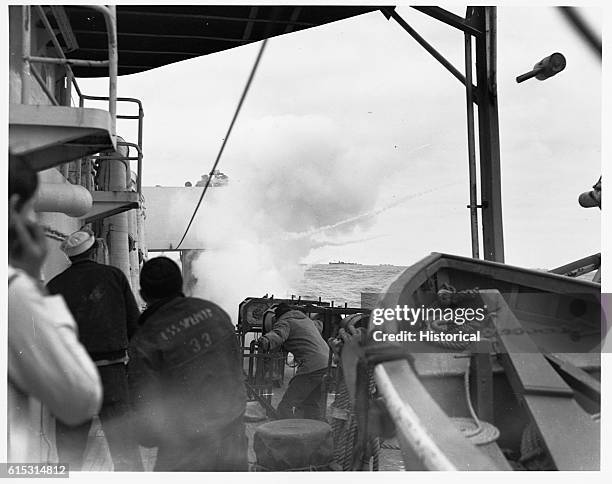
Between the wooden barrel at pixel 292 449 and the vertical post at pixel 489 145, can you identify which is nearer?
the wooden barrel at pixel 292 449

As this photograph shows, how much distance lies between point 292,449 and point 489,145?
2.70 metres

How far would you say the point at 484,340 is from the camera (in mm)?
3016

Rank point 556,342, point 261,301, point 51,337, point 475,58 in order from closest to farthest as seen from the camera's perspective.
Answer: point 51,337 < point 556,342 < point 475,58 < point 261,301

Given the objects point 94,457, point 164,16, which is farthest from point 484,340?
point 164,16

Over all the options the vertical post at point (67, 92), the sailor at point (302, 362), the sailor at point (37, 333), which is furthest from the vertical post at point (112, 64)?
the sailor at point (302, 362)

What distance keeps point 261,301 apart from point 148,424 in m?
3.83

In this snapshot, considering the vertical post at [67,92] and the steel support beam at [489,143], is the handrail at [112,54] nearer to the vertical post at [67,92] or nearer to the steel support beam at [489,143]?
the vertical post at [67,92]

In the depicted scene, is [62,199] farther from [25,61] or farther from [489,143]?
[489,143]

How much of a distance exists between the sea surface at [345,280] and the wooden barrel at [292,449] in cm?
96

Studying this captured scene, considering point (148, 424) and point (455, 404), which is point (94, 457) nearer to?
point (148, 424)

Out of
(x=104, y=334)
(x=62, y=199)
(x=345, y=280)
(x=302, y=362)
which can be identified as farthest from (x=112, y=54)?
(x=345, y=280)

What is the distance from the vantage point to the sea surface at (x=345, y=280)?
4.30 meters

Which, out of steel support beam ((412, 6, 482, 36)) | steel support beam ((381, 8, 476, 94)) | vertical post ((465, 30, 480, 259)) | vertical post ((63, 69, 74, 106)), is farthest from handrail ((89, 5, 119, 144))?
vertical post ((465, 30, 480, 259))

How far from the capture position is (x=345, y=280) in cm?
540
